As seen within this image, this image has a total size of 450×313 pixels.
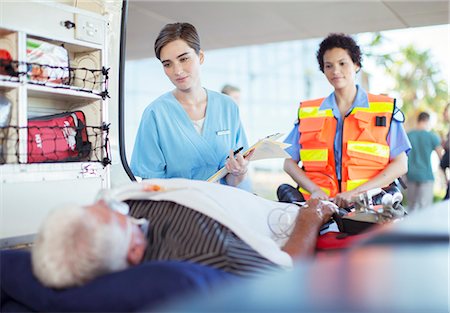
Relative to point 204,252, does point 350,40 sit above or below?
above

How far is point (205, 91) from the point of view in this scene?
221cm

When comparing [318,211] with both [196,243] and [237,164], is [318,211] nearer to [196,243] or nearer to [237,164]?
[237,164]

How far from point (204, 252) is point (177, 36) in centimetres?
111

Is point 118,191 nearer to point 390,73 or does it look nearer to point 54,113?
point 54,113

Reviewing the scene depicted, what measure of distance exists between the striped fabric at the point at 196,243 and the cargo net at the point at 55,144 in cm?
44

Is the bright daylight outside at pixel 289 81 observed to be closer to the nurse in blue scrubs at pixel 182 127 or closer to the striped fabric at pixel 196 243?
the nurse in blue scrubs at pixel 182 127

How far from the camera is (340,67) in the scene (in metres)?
2.36

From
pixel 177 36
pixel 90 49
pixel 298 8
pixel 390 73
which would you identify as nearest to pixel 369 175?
pixel 177 36

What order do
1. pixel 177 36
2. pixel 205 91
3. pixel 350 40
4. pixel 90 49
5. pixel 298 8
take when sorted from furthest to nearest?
pixel 298 8 < pixel 350 40 < pixel 205 91 < pixel 177 36 < pixel 90 49

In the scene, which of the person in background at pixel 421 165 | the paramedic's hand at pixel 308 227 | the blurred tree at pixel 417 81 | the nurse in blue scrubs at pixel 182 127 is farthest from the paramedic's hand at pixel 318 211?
Result: the blurred tree at pixel 417 81

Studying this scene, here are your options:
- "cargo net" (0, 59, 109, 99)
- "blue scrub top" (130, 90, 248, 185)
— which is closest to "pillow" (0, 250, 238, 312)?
"cargo net" (0, 59, 109, 99)

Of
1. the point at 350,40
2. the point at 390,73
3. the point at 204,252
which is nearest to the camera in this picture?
the point at 204,252

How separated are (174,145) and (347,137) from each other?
0.77 meters

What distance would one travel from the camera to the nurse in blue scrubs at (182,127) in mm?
2025
